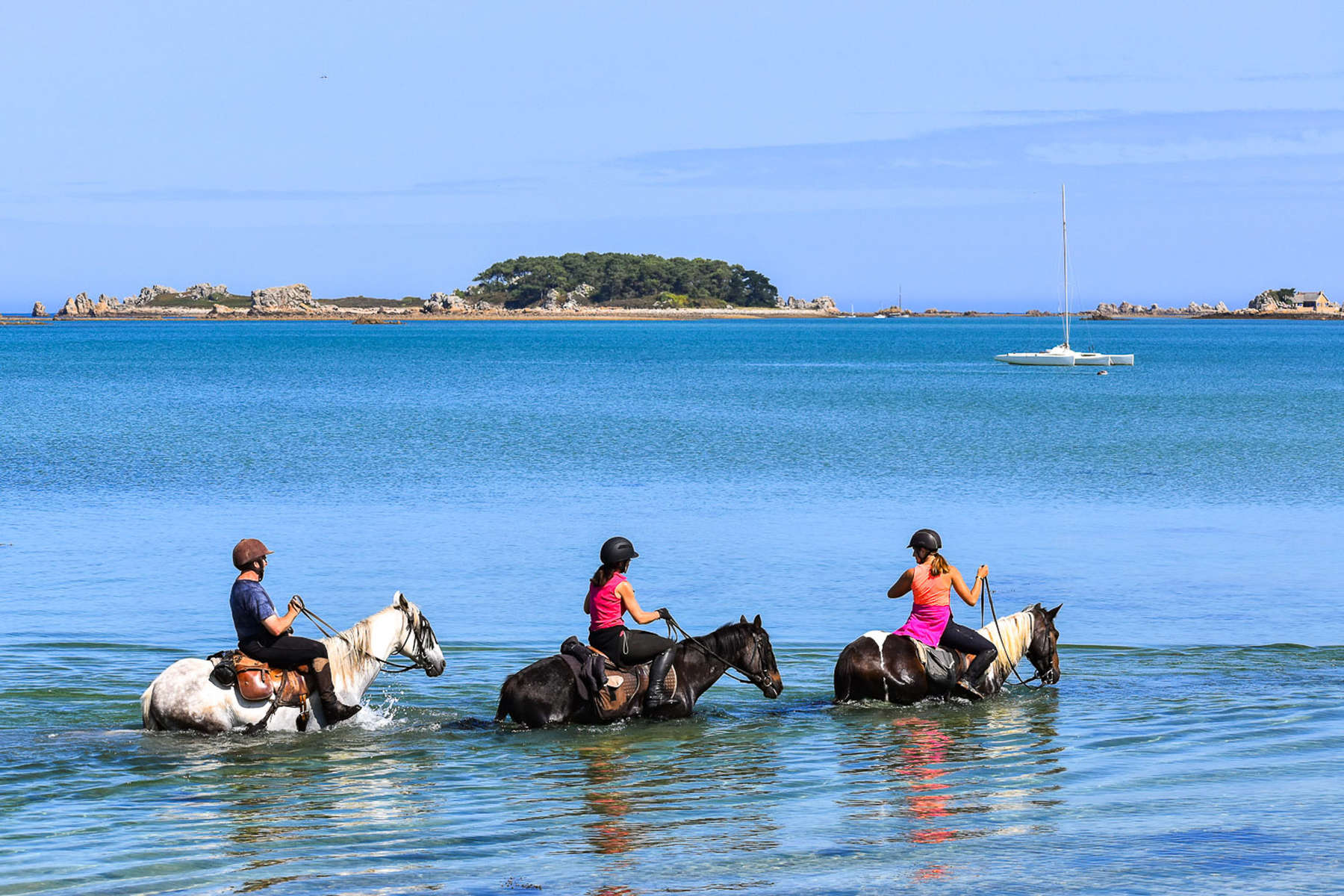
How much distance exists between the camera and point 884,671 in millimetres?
13164

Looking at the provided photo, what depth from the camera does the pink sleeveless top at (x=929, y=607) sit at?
1296 cm

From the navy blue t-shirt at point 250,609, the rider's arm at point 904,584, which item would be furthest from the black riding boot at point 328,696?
the rider's arm at point 904,584

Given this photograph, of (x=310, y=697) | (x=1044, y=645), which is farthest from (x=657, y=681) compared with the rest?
(x=1044, y=645)

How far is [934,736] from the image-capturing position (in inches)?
491

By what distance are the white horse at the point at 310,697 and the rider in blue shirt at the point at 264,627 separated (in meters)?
0.16

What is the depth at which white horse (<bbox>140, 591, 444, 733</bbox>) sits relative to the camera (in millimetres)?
11734

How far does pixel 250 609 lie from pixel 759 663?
444 cm

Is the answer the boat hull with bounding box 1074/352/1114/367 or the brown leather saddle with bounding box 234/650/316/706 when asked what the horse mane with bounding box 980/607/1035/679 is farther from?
the boat hull with bounding box 1074/352/1114/367

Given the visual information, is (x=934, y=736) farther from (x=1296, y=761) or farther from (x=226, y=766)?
(x=226, y=766)

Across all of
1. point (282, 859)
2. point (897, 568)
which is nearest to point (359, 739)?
point (282, 859)

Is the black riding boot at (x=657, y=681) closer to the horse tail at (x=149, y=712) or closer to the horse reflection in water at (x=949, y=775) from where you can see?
the horse reflection in water at (x=949, y=775)

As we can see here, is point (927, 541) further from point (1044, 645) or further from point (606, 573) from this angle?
point (606, 573)

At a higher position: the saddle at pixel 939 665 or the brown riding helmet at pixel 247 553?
the brown riding helmet at pixel 247 553

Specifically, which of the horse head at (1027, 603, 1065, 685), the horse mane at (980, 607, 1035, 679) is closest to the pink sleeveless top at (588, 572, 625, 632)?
the horse mane at (980, 607, 1035, 679)
